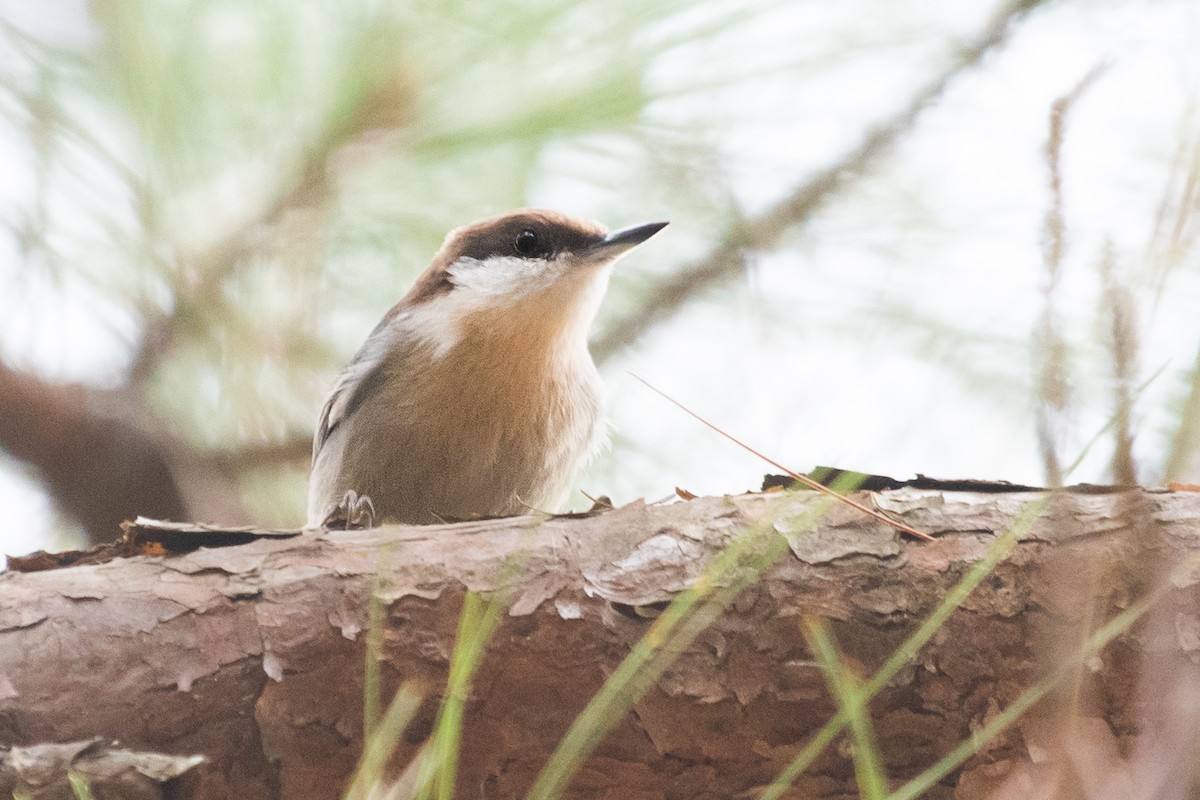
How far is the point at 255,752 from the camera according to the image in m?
1.40

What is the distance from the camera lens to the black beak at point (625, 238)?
7.09ft

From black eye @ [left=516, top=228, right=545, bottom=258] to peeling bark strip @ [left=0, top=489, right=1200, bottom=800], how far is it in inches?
46.8

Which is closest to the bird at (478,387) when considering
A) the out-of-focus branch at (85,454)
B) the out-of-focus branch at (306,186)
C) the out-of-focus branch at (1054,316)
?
the out-of-focus branch at (85,454)

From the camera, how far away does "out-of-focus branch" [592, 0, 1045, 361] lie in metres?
1.71

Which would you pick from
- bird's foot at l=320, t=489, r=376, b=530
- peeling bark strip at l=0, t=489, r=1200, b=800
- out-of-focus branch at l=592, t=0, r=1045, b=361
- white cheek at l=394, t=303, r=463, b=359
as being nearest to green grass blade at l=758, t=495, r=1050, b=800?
peeling bark strip at l=0, t=489, r=1200, b=800

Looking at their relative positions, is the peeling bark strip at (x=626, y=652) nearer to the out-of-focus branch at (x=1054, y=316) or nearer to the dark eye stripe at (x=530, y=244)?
the out-of-focus branch at (x=1054, y=316)

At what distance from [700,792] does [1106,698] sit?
491mm

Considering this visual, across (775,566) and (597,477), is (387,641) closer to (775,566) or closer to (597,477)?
(775,566)

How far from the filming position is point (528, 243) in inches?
101

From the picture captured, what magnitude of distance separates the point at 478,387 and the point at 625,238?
0.44m

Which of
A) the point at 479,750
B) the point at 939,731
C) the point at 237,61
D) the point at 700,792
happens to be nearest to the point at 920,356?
the point at 939,731

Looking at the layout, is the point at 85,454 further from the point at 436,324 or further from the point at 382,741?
the point at 382,741

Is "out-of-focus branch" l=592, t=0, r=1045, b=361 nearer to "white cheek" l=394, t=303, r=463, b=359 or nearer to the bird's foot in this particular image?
"white cheek" l=394, t=303, r=463, b=359

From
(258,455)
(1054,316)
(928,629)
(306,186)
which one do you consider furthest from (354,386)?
(1054,316)
